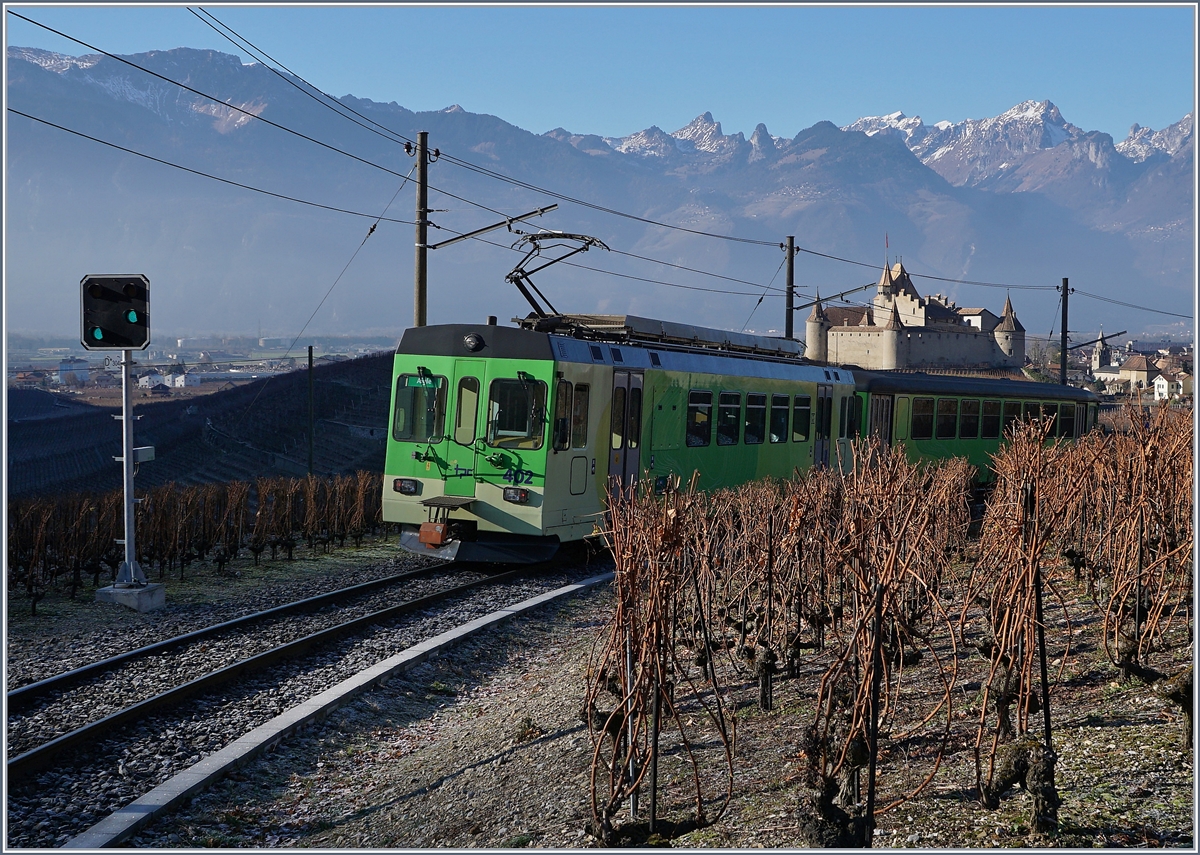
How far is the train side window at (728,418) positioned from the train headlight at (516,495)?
433 cm

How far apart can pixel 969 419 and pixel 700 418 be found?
10720mm

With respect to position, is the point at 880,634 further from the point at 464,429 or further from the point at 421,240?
the point at 421,240

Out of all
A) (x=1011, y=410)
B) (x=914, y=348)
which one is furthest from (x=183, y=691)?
(x=914, y=348)

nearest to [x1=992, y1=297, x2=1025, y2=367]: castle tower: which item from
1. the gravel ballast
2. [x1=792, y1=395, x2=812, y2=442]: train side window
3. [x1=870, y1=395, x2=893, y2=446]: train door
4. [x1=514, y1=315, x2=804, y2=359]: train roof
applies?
[x1=870, y1=395, x2=893, y2=446]: train door

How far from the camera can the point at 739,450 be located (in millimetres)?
16828

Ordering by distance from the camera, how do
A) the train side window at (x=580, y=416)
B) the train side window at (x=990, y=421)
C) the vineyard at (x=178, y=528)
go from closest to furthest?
the vineyard at (x=178, y=528), the train side window at (x=580, y=416), the train side window at (x=990, y=421)

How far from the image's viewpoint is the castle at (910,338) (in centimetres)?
12194

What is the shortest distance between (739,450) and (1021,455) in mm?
9324

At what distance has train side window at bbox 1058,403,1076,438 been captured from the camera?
1050 inches

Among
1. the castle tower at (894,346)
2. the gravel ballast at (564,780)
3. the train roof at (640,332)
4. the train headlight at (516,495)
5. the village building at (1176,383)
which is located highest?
the castle tower at (894,346)

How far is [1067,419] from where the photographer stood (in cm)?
2709

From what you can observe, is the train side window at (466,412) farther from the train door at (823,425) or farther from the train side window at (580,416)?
the train door at (823,425)

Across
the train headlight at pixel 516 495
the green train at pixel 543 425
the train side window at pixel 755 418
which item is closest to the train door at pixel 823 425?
the train side window at pixel 755 418

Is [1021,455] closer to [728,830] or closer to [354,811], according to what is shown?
[728,830]
